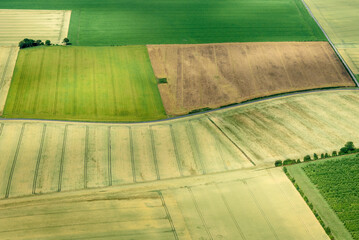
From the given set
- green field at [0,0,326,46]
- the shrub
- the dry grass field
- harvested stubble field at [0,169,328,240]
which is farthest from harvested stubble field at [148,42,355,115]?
the dry grass field

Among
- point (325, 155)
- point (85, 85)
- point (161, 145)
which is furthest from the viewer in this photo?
point (85, 85)

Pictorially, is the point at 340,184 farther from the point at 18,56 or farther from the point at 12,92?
the point at 18,56

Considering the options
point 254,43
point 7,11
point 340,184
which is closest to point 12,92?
point 7,11

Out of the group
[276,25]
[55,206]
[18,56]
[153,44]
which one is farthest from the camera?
[276,25]

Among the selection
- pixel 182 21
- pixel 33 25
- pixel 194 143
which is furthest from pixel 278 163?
pixel 33 25

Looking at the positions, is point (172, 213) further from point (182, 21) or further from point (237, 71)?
point (182, 21)

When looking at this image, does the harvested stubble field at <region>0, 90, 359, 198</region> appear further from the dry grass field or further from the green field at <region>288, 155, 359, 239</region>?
the dry grass field

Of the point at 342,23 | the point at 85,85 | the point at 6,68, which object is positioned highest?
the point at 342,23
